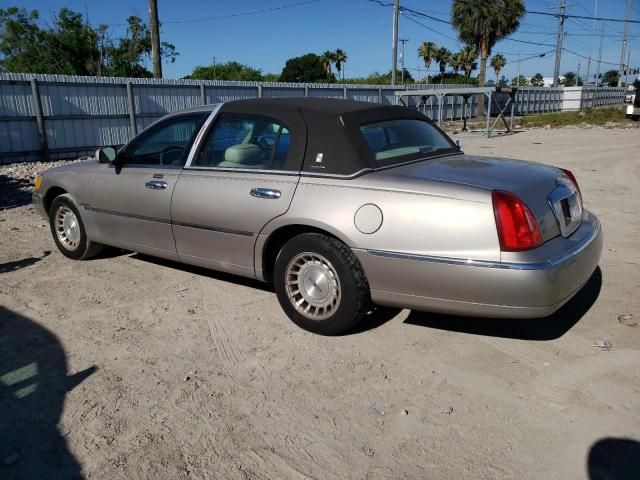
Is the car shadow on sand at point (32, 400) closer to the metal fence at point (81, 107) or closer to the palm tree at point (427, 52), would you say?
the metal fence at point (81, 107)

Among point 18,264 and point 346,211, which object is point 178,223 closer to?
point 346,211

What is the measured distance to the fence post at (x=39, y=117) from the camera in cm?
1438

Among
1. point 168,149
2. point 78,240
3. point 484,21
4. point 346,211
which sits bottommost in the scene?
point 78,240

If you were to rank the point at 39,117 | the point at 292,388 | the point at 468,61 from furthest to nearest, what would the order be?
1. the point at 468,61
2. the point at 39,117
3. the point at 292,388

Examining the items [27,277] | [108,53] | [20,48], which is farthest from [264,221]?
[20,48]

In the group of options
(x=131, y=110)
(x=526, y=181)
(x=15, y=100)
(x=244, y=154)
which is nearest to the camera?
(x=526, y=181)

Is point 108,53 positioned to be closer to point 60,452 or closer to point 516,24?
point 516,24

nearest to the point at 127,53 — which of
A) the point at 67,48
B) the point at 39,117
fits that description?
the point at 67,48

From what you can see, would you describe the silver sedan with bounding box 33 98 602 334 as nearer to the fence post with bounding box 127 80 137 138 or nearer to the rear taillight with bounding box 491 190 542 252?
the rear taillight with bounding box 491 190 542 252

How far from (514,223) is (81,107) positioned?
14953 millimetres

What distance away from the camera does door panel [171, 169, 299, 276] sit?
13.3 ft

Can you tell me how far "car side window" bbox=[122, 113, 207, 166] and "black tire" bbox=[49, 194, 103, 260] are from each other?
35.6 inches

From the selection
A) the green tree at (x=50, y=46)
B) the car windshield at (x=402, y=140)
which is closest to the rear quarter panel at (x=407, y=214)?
the car windshield at (x=402, y=140)

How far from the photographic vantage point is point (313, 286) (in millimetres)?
3938
